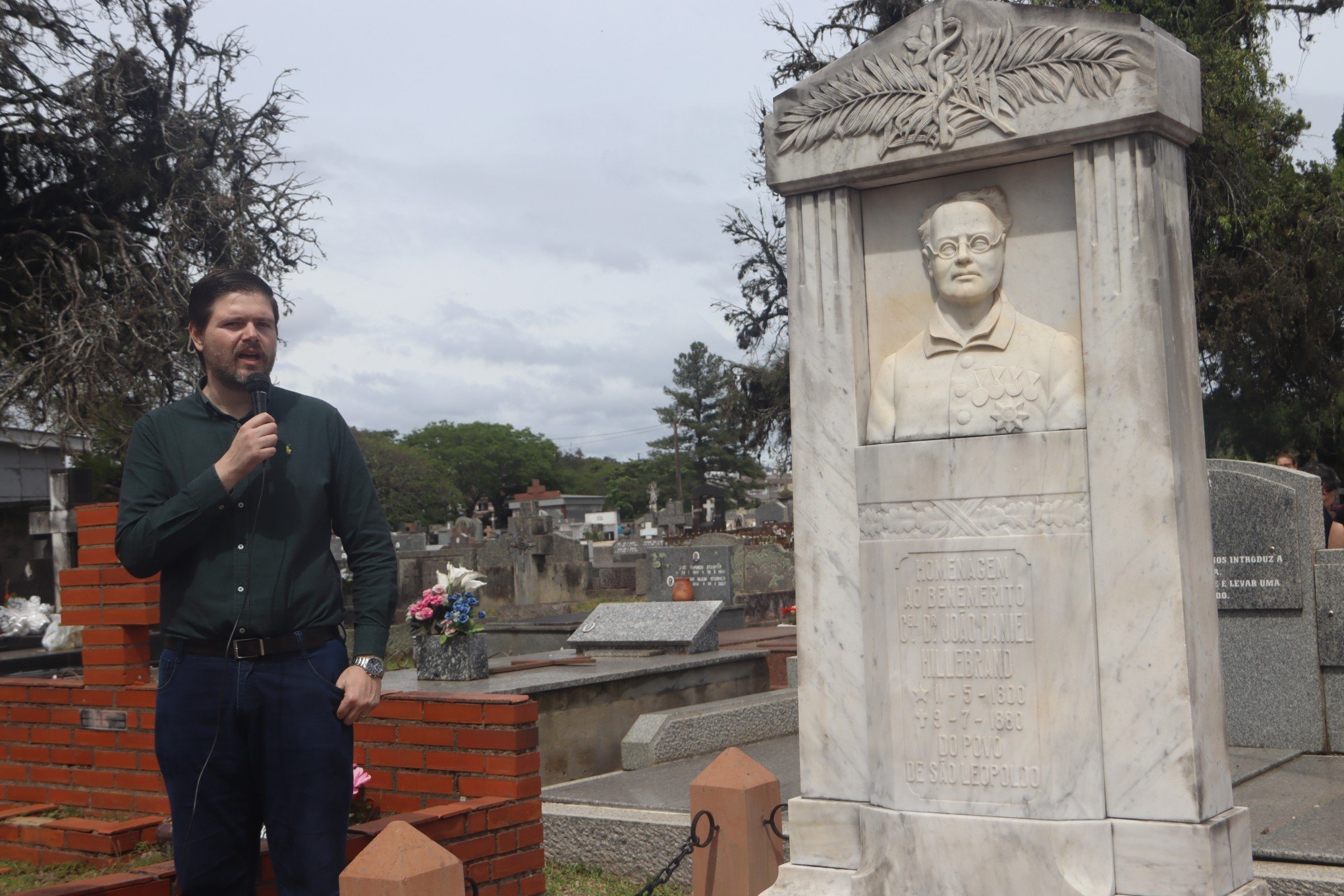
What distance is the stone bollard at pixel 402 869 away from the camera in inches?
113

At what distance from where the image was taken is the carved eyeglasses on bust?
12.7 feet

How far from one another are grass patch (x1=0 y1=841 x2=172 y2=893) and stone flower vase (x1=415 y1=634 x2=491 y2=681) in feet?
10.1

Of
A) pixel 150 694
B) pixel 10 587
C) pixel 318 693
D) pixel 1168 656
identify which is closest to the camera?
pixel 318 693

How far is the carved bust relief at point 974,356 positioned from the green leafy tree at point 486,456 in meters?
83.2

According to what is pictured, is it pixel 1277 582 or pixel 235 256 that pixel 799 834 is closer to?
pixel 1277 582

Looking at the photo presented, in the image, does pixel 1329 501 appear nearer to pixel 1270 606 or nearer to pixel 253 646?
pixel 1270 606

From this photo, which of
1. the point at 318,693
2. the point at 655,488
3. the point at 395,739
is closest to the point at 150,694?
the point at 395,739

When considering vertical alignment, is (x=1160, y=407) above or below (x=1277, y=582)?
above

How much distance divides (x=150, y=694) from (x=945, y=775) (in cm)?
313

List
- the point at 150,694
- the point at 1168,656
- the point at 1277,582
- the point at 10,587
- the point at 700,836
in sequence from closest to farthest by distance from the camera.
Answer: the point at 1168,656 < the point at 700,836 < the point at 150,694 < the point at 1277,582 < the point at 10,587

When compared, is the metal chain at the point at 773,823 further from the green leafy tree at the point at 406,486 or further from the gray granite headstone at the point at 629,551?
the green leafy tree at the point at 406,486

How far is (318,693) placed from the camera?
9.77 ft

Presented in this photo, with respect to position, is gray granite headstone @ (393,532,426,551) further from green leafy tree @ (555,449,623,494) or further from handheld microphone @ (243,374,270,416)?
green leafy tree @ (555,449,623,494)

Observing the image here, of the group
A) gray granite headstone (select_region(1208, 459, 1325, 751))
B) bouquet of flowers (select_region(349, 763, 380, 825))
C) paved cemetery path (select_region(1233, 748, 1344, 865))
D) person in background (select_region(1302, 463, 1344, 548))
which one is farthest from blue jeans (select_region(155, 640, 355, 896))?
person in background (select_region(1302, 463, 1344, 548))
